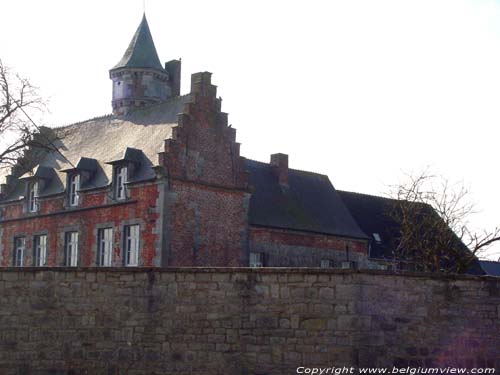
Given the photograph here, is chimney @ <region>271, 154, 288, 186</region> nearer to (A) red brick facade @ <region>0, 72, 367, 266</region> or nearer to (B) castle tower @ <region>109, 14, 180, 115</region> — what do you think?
(A) red brick facade @ <region>0, 72, 367, 266</region>

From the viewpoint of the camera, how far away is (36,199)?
35.9 meters

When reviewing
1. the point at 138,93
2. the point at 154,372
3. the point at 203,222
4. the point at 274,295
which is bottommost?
the point at 154,372

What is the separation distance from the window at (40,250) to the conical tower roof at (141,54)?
362 inches

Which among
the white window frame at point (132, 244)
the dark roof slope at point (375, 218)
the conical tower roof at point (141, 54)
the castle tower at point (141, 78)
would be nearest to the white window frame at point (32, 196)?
the castle tower at point (141, 78)

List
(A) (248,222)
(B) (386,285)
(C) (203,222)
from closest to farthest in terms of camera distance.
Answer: (B) (386,285) → (C) (203,222) → (A) (248,222)

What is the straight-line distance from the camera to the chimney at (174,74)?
41406mm

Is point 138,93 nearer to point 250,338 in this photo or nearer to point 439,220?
point 439,220

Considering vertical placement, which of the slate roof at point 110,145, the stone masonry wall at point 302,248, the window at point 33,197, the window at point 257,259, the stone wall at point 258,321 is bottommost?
the stone wall at point 258,321

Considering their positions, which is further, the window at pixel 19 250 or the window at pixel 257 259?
the window at pixel 19 250

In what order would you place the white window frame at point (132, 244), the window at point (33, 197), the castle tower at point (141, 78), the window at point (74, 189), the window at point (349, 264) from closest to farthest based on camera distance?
the white window frame at point (132, 244), the window at point (74, 189), the window at point (33, 197), the window at point (349, 264), the castle tower at point (141, 78)

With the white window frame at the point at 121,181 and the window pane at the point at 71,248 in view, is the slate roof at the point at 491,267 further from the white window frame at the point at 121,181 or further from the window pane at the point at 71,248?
the white window frame at the point at 121,181

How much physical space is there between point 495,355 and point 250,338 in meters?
4.39

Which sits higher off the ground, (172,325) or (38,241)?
(38,241)

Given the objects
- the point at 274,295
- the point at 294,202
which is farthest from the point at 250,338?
the point at 294,202
